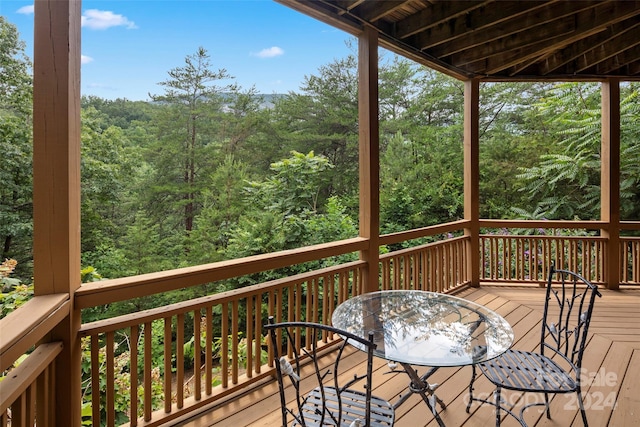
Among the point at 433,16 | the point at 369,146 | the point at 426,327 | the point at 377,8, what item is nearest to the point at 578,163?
the point at 433,16

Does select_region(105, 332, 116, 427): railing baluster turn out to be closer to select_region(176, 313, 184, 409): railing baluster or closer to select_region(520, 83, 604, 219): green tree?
select_region(176, 313, 184, 409): railing baluster

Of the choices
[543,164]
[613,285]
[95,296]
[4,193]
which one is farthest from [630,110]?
[4,193]

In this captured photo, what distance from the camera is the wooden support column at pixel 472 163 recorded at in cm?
461

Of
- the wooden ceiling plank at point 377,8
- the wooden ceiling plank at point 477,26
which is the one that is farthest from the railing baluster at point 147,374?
the wooden ceiling plank at point 477,26

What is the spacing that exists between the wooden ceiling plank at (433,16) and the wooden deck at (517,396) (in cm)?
305

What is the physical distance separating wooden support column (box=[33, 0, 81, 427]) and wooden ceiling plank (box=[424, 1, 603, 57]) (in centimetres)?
332

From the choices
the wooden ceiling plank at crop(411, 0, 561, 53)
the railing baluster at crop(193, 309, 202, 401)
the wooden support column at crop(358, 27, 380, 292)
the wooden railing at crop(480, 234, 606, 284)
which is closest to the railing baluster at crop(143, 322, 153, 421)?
the railing baluster at crop(193, 309, 202, 401)

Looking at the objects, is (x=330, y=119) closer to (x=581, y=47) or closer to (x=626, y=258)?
(x=581, y=47)

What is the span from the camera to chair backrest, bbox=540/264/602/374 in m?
1.81

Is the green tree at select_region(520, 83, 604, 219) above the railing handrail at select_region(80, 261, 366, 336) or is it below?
above

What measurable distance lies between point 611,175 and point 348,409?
5061 millimetres

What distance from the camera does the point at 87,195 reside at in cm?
537

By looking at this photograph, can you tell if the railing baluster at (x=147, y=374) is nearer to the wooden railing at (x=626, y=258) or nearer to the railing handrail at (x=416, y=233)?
the railing handrail at (x=416, y=233)

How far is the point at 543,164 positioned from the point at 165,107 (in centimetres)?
821
